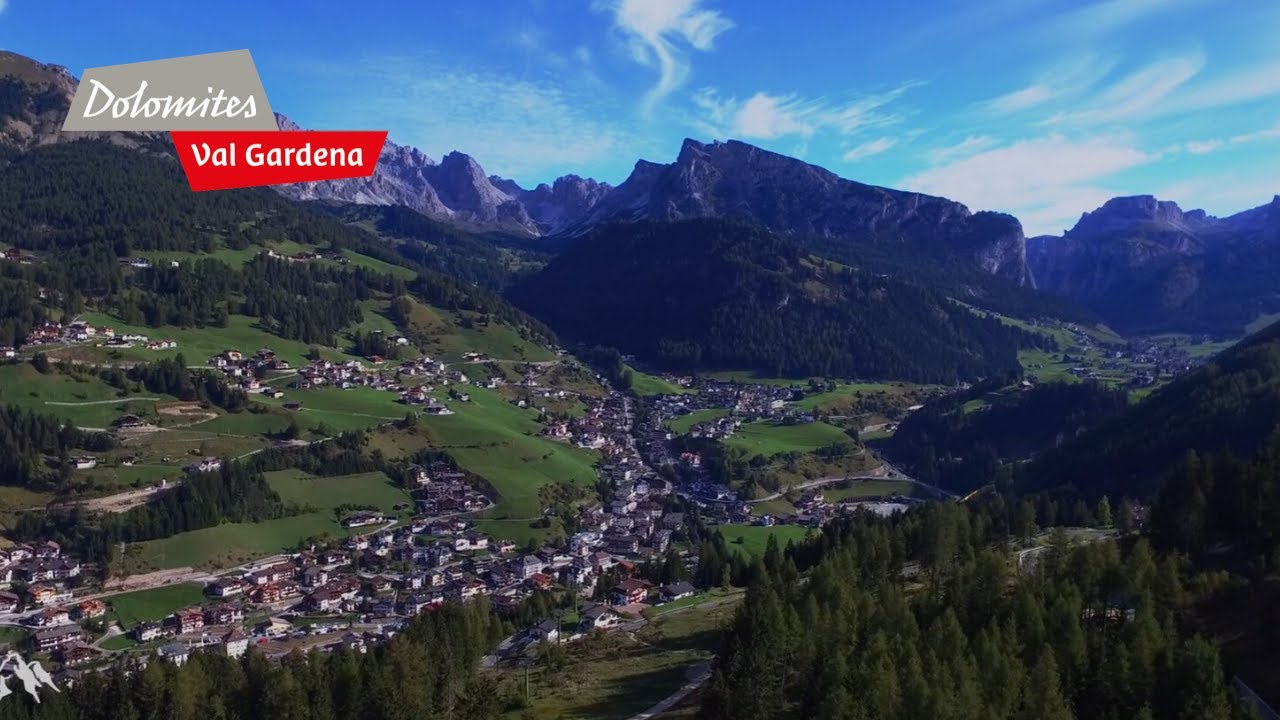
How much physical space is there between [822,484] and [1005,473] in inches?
1075

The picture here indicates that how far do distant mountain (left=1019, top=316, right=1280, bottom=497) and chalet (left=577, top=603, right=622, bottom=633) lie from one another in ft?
205

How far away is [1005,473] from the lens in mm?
129875

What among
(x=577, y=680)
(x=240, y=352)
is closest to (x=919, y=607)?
(x=577, y=680)

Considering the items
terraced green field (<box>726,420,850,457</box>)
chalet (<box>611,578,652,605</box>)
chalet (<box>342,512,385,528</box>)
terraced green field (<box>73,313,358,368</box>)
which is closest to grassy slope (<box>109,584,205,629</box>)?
chalet (<box>342,512,385,528</box>)

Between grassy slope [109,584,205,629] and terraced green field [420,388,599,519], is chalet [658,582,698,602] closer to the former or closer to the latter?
terraced green field [420,388,599,519]

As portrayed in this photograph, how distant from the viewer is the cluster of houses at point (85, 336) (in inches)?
5094

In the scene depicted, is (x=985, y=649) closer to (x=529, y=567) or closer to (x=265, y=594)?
(x=529, y=567)

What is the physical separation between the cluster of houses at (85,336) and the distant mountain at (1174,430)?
138 meters

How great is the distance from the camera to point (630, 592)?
73.5 m

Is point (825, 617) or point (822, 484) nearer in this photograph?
point (825, 617)

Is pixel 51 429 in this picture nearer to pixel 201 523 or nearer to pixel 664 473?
pixel 201 523

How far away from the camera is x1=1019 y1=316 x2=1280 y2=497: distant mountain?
101 m

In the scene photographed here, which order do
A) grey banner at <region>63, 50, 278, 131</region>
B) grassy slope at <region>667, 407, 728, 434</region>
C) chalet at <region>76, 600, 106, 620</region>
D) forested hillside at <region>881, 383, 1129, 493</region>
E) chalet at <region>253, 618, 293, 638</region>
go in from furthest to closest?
grassy slope at <region>667, 407, 728, 434</region> → forested hillside at <region>881, 383, 1129, 493</region> → chalet at <region>76, 600, 106, 620</region> → chalet at <region>253, 618, 293, 638</region> → grey banner at <region>63, 50, 278, 131</region>

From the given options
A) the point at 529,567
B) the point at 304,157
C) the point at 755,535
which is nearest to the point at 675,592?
the point at 529,567
